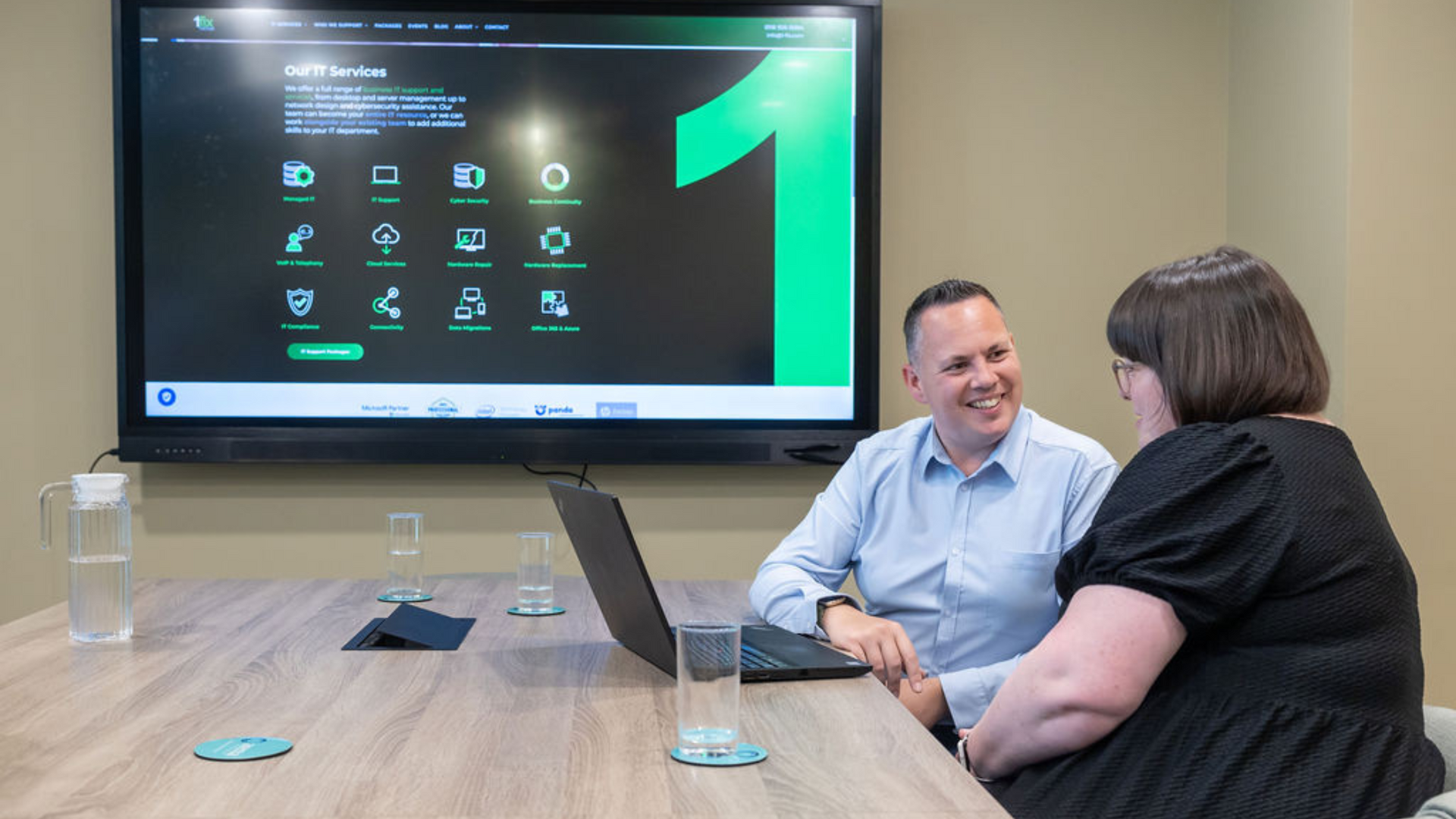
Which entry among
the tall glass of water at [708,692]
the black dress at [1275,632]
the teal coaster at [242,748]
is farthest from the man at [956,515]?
the teal coaster at [242,748]

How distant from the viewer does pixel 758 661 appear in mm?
1654

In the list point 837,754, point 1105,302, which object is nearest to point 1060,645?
point 837,754

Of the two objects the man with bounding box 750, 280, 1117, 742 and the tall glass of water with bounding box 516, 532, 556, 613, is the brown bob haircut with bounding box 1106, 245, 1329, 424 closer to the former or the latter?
the man with bounding box 750, 280, 1117, 742

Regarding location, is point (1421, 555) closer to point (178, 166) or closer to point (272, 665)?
point (272, 665)

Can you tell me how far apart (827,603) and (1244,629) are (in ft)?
2.42

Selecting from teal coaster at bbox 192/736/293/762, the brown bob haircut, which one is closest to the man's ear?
the brown bob haircut

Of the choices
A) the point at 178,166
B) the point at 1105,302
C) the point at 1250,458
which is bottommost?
the point at 1250,458

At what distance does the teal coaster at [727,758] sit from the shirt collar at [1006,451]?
1.06 m

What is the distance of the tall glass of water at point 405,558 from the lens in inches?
89.4

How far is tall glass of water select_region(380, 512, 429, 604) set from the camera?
2271 mm

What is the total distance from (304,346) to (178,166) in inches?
22.6

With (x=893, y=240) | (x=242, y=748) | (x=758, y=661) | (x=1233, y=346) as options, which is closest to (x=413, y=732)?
(x=242, y=748)

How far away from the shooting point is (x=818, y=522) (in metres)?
2.39

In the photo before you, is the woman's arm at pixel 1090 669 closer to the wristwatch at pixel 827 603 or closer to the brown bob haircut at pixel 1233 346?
the brown bob haircut at pixel 1233 346
